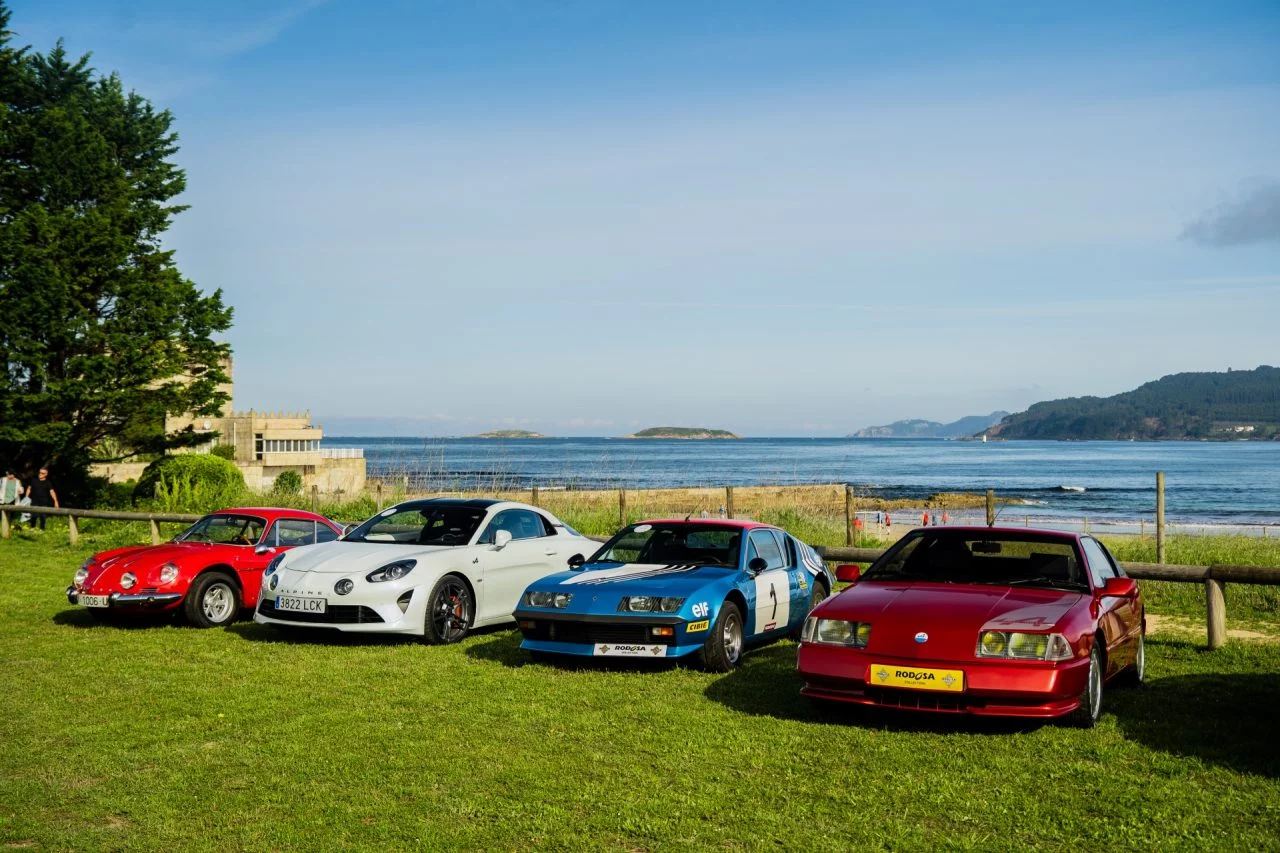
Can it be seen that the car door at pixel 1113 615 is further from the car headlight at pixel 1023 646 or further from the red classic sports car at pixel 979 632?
the car headlight at pixel 1023 646

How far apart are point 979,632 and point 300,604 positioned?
733cm

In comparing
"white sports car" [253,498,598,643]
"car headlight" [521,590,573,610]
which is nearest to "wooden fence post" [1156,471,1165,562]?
"white sports car" [253,498,598,643]

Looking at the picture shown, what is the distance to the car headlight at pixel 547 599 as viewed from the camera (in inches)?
423

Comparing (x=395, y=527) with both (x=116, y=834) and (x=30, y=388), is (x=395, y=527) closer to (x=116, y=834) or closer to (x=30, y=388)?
(x=116, y=834)

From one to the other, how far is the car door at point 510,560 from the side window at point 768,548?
298 cm

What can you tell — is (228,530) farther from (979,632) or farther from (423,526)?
(979,632)

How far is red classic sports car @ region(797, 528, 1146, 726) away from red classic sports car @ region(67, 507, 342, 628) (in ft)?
27.4

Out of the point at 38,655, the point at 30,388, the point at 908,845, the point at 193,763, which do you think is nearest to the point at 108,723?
the point at 193,763

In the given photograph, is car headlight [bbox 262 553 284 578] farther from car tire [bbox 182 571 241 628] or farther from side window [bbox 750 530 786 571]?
side window [bbox 750 530 786 571]

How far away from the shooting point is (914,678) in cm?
782

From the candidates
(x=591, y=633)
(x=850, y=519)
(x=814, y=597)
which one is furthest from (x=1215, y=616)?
(x=850, y=519)

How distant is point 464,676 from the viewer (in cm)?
1041

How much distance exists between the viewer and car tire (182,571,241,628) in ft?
45.0

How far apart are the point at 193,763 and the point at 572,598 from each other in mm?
4099
